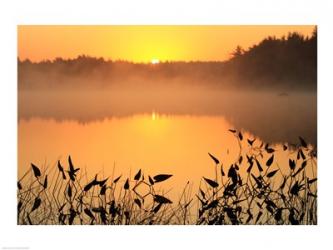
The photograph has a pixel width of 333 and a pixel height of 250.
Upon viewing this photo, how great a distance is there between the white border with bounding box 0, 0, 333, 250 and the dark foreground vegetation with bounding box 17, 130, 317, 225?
0.06 metres

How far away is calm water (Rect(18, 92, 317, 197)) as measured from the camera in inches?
272

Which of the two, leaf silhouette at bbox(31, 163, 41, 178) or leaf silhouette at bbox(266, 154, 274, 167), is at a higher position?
leaf silhouette at bbox(266, 154, 274, 167)

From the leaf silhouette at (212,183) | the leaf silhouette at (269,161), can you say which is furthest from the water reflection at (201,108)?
the leaf silhouette at (212,183)

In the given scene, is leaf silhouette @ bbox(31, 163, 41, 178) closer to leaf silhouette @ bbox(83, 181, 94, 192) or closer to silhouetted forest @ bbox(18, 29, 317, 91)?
leaf silhouette @ bbox(83, 181, 94, 192)

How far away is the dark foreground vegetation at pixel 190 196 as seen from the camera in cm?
691

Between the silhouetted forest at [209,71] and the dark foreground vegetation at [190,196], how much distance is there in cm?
34

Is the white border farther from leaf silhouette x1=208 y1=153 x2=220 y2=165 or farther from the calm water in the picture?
leaf silhouette x1=208 y1=153 x2=220 y2=165

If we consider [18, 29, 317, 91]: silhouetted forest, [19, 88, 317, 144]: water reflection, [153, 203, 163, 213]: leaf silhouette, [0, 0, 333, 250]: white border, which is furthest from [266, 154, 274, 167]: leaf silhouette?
[153, 203, 163, 213]: leaf silhouette

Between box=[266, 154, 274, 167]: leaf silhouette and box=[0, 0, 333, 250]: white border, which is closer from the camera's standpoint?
box=[0, 0, 333, 250]: white border

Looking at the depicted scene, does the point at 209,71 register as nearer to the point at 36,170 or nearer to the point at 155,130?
the point at 155,130

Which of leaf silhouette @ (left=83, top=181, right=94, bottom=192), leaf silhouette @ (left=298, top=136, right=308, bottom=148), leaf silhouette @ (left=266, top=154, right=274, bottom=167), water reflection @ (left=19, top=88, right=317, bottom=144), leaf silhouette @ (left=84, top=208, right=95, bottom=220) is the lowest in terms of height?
leaf silhouette @ (left=84, top=208, right=95, bottom=220)
